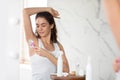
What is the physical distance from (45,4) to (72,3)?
16 centimetres

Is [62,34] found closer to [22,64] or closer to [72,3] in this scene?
[72,3]

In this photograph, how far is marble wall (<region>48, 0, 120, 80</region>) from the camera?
1.03 meters

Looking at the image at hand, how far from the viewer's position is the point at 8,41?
0.63m

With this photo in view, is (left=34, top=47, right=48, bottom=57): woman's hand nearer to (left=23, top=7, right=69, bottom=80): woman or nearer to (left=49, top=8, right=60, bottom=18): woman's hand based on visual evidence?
(left=23, top=7, right=69, bottom=80): woman

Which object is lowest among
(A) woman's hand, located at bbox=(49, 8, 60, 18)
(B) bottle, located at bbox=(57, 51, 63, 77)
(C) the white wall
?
(B) bottle, located at bbox=(57, 51, 63, 77)

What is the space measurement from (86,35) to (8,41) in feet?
1.79

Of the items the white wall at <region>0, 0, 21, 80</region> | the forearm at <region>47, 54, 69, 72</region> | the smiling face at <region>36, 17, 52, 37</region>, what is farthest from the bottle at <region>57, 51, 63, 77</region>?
the white wall at <region>0, 0, 21, 80</region>

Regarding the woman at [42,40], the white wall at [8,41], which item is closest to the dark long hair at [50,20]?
the woman at [42,40]

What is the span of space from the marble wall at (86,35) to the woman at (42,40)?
4 cm

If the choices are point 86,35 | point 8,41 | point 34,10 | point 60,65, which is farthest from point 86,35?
point 8,41

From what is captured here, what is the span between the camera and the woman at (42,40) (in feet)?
3.78

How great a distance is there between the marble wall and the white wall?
0.49m

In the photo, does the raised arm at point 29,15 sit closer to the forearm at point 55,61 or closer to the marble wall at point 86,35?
the marble wall at point 86,35

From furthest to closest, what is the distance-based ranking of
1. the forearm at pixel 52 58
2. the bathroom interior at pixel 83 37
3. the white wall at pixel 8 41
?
the forearm at pixel 52 58 → the bathroom interior at pixel 83 37 → the white wall at pixel 8 41
